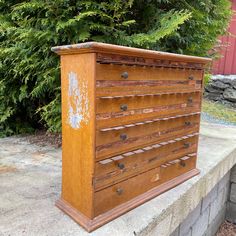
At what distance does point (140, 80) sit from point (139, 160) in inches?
15.8

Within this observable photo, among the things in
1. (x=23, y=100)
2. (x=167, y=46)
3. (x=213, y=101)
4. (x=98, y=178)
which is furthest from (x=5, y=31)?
(x=213, y=101)

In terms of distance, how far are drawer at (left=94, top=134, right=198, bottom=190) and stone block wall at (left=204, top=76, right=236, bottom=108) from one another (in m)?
4.22

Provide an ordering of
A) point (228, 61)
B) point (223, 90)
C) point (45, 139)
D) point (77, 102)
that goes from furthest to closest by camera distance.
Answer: point (228, 61) < point (223, 90) < point (45, 139) < point (77, 102)

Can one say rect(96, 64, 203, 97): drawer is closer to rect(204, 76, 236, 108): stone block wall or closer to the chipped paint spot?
the chipped paint spot

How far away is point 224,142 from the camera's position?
8.00 feet

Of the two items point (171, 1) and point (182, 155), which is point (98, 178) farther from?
point (171, 1)

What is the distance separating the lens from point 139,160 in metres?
1.30

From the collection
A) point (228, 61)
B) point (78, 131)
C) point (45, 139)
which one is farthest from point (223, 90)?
point (78, 131)

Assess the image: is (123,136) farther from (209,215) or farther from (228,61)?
(228,61)

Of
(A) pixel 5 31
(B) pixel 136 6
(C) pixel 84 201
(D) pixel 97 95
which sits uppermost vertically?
(B) pixel 136 6

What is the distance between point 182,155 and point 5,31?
1.93 metres

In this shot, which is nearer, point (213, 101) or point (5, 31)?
point (5, 31)

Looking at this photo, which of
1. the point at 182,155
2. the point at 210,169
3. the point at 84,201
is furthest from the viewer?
the point at 210,169

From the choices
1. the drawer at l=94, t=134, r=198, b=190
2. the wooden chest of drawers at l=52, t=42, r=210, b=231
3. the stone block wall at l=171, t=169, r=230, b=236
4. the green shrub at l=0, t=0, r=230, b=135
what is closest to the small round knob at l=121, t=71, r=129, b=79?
the wooden chest of drawers at l=52, t=42, r=210, b=231
